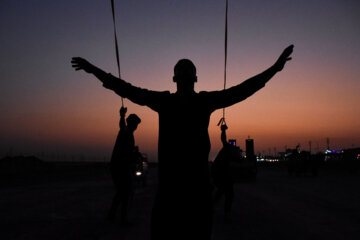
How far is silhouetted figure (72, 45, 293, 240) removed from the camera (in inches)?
80.0

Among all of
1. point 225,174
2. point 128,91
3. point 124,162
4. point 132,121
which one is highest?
point 132,121

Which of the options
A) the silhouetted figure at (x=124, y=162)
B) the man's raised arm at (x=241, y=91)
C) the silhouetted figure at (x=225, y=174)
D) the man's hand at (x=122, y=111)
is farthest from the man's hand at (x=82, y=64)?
the silhouetted figure at (x=225, y=174)

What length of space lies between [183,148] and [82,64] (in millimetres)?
1020

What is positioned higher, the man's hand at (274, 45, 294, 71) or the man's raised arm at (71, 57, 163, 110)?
the man's hand at (274, 45, 294, 71)

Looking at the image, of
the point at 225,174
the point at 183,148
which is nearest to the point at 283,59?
the point at 183,148

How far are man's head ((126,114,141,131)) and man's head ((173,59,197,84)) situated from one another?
4.25m

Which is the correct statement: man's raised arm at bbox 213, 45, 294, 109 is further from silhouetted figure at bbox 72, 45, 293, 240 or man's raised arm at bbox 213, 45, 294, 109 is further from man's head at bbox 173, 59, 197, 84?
man's head at bbox 173, 59, 197, 84

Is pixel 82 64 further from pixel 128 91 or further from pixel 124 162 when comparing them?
pixel 124 162

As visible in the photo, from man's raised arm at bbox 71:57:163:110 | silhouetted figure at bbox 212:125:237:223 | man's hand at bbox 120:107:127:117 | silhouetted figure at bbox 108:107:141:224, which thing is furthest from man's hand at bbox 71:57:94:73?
silhouetted figure at bbox 212:125:237:223

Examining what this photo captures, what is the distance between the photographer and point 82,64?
2465mm

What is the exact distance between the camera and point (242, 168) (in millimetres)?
23141

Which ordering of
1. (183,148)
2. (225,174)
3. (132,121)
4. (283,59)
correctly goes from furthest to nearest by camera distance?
(225,174), (132,121), (283,59), (183,148)

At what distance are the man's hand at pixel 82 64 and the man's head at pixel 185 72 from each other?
0.64m

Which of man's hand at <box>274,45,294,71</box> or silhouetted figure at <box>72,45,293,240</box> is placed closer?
silhouetted figure at <box>72,45,293,240</box>
